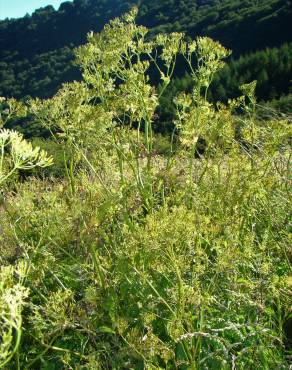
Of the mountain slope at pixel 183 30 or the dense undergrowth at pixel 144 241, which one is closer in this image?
the dense undergrowth at pixel 144 241

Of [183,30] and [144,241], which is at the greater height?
[144,241]

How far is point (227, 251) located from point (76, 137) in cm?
213

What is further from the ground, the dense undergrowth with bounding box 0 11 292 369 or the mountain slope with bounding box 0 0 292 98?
the dense undergrowth with bounding box 0 11 292 369

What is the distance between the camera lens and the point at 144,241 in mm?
2895

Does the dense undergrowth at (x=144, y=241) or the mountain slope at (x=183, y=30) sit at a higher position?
the dense undergrowth at (x=144, y=241)

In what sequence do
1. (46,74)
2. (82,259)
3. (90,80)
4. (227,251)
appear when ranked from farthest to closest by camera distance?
(46,74)
(90,80)
(82,259)
(227,251)

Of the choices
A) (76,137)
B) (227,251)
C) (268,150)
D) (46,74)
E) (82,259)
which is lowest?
(46,74)

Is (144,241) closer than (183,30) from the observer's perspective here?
Yes

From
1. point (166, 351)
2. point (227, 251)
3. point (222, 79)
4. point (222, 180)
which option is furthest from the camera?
point (222, 79)

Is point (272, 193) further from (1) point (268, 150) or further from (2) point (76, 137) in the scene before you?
(2) point (76, 137)

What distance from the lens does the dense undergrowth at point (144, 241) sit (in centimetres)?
277

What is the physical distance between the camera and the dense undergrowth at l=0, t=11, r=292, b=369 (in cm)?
277

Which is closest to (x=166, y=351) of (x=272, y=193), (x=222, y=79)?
(x=272, y=193)

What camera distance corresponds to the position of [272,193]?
12.4 ft
